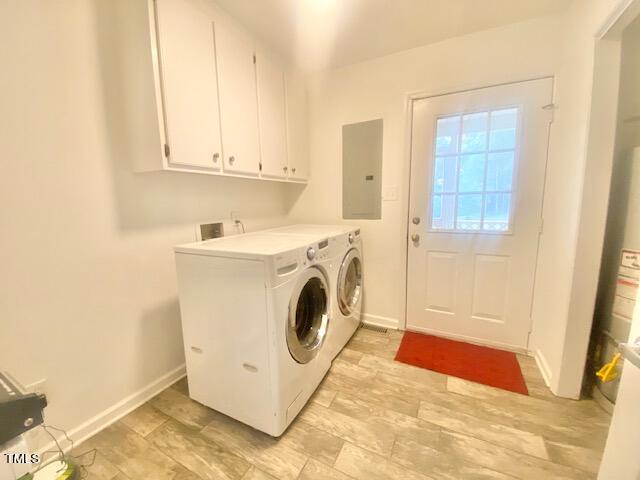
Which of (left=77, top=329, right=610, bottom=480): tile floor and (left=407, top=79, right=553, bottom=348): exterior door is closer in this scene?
(left=77, top=329, right=610, bottom=480): tile floor

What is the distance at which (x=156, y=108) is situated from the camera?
120 centimetres

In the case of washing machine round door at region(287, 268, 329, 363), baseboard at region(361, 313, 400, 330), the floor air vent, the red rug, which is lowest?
the red rug

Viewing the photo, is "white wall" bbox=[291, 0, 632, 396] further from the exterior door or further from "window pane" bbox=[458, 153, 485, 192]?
"window pane" bbox=[458, 153, 485, 192]

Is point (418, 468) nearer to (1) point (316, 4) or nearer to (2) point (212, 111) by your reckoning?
(2) point (212, 111)

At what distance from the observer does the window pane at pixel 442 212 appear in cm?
200

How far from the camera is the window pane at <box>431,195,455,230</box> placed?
2.00m

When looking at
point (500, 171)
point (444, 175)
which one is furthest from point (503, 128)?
point (444, 175)

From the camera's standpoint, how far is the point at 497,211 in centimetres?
187

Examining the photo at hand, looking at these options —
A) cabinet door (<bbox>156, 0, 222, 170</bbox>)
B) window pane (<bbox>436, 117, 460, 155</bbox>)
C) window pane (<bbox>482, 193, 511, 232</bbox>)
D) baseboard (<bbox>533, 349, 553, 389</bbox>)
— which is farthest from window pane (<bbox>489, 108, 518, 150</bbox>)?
cabinet door (<bbox>156, 0, 222, 170</bbox>)

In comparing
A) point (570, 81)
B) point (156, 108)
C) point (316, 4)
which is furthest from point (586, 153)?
point (156, 108)

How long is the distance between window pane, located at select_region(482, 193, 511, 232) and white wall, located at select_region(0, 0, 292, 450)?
2159 millimetres

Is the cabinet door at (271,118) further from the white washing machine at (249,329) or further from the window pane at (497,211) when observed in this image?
the window pane at (497,211)

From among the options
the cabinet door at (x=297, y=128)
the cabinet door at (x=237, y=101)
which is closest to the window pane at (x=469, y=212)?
Result: the cabinet door at (x=297, y=128)

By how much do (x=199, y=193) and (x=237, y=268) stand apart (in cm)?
88
